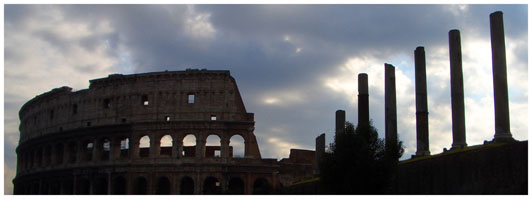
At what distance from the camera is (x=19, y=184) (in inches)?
2379

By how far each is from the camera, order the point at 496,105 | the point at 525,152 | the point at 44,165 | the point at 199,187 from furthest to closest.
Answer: the point at 44,165 < the point at 199,187 < the point at 496,105 < the point at 525,152

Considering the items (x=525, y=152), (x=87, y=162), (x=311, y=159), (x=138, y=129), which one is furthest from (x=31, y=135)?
(x=525, y=152)

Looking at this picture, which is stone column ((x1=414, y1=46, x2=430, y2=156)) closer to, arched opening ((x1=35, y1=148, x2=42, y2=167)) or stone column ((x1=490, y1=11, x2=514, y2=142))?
stone column ((x1=490, y1=11, x2=514, y2=142))

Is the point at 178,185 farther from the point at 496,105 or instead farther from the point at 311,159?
the point at 496,105

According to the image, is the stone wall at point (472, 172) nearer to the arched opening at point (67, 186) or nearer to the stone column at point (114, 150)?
the stone column at point (114, 150)

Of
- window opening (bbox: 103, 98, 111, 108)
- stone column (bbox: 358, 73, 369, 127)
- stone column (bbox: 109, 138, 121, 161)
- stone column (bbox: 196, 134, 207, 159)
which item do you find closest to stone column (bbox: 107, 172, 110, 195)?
stone column (bbox: 109, 138, 121, 161)

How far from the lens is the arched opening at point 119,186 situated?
5017 centimetres

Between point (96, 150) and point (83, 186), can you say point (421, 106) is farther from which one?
point (83, 186)

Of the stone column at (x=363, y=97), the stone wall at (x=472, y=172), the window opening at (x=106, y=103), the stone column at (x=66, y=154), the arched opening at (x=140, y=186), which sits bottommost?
the stone wall at (x=472, y=172)

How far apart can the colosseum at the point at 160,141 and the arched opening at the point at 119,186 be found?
0.08 metres

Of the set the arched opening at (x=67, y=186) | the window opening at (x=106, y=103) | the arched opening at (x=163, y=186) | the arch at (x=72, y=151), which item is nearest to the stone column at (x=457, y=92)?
the arched opening at (x=163, y=186)

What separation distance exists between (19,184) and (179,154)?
1980cm

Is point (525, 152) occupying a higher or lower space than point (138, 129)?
lower

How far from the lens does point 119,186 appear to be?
5141cm
